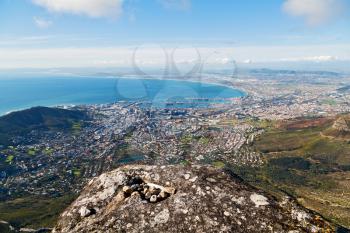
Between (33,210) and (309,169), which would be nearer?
(33,210)

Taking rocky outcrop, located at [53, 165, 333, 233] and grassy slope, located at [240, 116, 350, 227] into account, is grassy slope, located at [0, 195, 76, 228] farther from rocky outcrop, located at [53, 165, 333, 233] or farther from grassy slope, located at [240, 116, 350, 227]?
rocky outcrop, located at [53, 165, 333, 233]

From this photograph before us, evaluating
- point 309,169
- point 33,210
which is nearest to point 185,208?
point 33,210

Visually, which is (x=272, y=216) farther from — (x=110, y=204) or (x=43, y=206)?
(x=43, y=206)

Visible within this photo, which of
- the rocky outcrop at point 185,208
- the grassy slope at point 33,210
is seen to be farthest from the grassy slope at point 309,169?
the rocky outcrop at point 185,208

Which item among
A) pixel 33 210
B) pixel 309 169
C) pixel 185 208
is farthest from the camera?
pixel 309 169

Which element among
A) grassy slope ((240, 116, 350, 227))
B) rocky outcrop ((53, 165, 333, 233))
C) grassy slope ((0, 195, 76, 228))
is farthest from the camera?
grassy slope ((240, 116, 350, 227))

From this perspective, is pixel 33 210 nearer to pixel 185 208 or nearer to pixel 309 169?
pixel 185 208

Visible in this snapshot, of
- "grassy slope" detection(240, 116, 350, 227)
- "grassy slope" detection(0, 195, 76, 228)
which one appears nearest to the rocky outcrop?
"grassy slope" detection(0, 195, 76, 228)

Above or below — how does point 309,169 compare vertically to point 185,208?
below

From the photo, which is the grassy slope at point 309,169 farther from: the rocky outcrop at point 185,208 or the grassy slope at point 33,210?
the rocky outcrop at point 185,208
